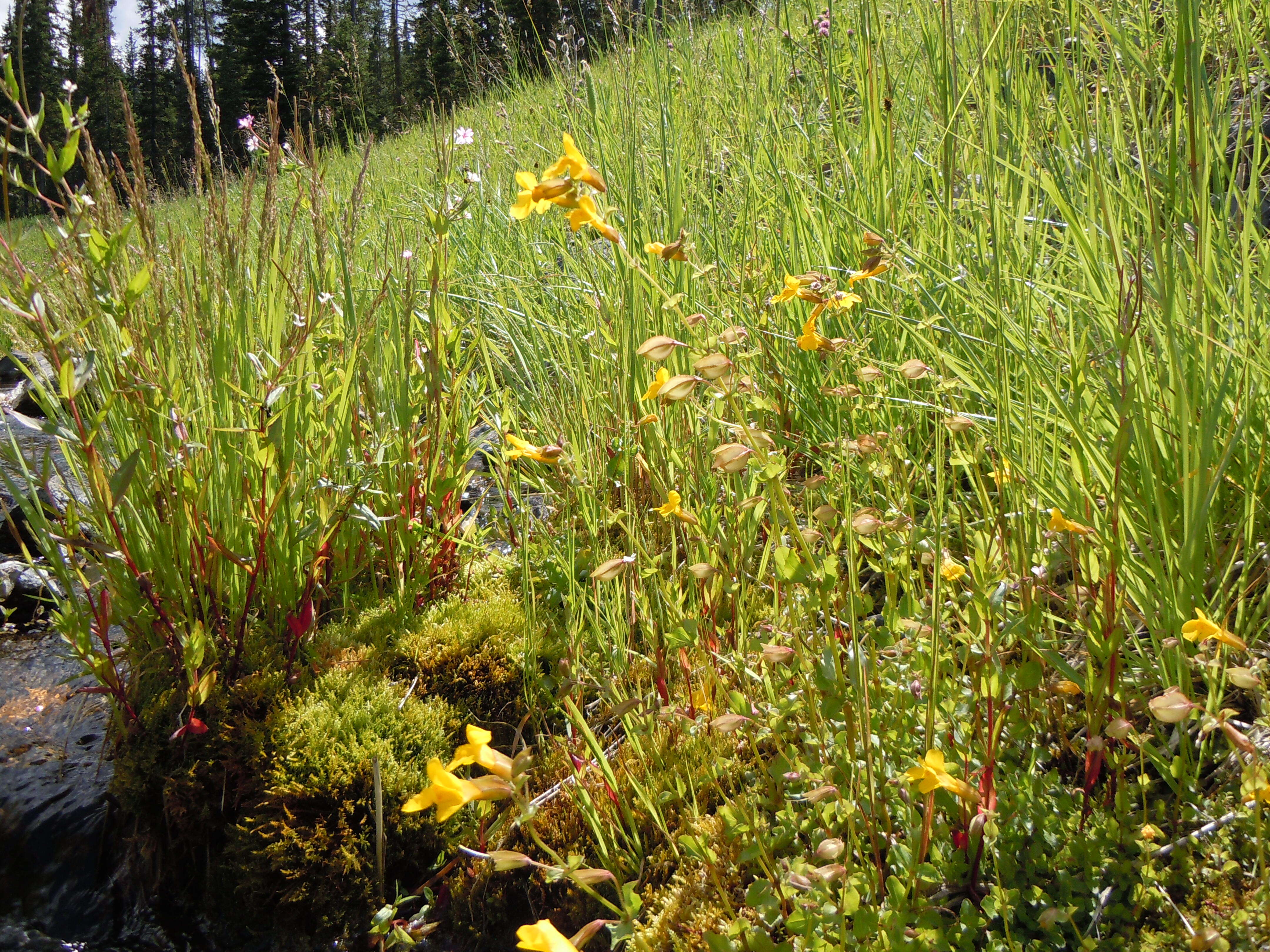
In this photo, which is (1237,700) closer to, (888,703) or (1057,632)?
(1057,632)

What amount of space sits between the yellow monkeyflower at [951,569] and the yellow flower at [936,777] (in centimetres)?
28

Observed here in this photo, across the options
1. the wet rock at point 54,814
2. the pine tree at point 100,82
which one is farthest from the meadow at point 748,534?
the pine tree at point 100,82

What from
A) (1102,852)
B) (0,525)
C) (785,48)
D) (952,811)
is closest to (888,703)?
(952,811)

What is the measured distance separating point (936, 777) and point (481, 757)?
1.61ft

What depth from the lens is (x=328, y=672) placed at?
1767mm

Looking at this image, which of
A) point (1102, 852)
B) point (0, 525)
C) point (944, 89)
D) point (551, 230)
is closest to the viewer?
point (1102, 852)

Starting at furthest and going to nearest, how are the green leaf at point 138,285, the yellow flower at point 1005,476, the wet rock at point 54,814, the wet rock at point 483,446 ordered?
the wet rock at point 483,446
the wet rock at point 54,814
the green leaf at point 138,285
the yellow flower at point 1005,476

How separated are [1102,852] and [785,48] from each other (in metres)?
3.47

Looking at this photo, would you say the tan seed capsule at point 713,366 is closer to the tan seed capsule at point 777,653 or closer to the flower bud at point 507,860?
the tan seed capsule at point 777,653

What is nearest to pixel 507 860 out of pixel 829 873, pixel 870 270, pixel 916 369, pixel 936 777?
pixel 829 873

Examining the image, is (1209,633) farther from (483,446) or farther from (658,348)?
(483,446)

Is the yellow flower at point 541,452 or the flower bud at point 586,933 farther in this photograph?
the yellow flower at point 541,452

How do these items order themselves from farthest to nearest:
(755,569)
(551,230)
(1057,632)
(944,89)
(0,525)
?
(0,525)
(551,230)
(755,569)
(944,89)
(1057,632)

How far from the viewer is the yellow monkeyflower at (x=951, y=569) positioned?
1.10 m
